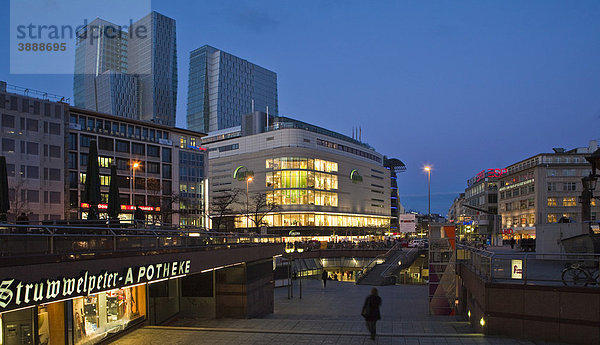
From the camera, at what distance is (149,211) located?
7600cm

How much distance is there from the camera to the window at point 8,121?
2386 inches

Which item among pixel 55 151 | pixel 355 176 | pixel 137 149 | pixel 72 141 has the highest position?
pixel 72 141

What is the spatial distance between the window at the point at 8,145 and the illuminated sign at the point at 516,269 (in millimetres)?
64031

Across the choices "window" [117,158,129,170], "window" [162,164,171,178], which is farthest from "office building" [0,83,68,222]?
"window" [162,164,171,178]

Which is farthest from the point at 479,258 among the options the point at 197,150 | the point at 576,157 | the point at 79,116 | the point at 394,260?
the point at 576,157

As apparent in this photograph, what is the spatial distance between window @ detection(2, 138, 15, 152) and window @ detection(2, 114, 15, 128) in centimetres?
181

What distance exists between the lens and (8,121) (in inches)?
2405

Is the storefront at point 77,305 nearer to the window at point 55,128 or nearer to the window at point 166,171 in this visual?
the window at point 55,128

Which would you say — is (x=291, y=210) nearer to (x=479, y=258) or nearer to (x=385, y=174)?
(x=385, y=174)

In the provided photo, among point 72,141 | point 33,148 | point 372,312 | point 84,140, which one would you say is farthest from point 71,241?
point 84,140

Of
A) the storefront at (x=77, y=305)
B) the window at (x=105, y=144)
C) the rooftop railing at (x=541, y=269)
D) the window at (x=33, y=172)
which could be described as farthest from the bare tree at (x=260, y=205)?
the rooftop railing at (x=541, y=269)

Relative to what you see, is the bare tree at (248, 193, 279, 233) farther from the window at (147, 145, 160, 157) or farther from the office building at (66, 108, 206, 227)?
the window at (147, 145, 160, 157)

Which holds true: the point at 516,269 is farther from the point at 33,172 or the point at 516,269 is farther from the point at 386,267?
the point at 33,172

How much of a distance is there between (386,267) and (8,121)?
167 ft
